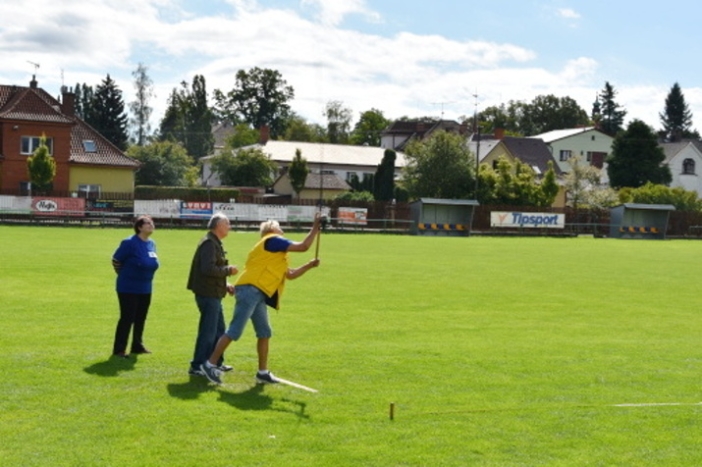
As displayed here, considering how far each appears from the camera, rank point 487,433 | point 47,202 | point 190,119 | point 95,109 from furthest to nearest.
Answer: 1. point 190,119
2. point 95,109
3. point 47,202
4. point 487,433

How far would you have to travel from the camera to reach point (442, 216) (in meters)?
63.8

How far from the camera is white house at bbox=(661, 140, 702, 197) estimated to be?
365 feet

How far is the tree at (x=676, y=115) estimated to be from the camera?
6496 inches

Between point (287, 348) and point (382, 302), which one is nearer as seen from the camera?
point (287, 348)

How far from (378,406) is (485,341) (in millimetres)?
5105

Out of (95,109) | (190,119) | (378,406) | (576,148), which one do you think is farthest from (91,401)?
(190,119)

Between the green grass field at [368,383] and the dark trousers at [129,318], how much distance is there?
0.30m

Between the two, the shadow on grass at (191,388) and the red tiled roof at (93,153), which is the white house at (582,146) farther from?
the shadow on grass at (191,388)

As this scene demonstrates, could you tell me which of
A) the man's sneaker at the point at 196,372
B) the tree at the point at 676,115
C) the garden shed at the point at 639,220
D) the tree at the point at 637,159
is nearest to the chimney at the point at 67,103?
the garden shed at the point at 639,220

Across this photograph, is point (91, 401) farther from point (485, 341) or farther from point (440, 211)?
point (440, 211)

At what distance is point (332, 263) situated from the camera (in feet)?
97.7

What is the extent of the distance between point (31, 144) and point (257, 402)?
63.0 meters

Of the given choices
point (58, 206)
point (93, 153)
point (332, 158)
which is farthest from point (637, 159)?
point (58, 206)

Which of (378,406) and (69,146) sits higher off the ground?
(69,146)
